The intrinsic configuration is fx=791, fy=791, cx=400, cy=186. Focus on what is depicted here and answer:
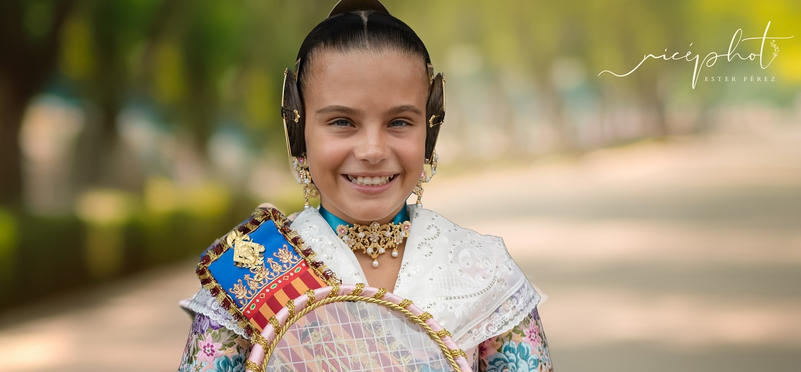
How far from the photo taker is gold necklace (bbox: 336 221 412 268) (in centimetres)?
164

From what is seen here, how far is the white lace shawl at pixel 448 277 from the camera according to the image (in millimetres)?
1550

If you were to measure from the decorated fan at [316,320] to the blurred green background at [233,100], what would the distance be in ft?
10.5

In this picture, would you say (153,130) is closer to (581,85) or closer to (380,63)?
(581,85)

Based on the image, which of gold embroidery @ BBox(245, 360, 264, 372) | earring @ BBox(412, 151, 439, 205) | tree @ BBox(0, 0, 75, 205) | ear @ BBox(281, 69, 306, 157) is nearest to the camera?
gold embroidery @ BBox(245, 360, 264, 372)

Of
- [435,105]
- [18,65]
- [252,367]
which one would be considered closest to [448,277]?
[435,105]

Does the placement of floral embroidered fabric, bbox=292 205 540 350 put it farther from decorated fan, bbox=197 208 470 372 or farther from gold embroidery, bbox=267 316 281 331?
gold embroidery, bbox=267 316 281 331

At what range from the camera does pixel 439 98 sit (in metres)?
1.67

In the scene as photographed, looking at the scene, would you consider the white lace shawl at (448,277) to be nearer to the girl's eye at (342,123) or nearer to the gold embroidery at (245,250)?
the gold embroidery at (245,250)

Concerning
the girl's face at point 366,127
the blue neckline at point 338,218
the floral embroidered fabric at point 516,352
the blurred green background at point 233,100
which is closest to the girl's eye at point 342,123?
the girl's face at point 366,127

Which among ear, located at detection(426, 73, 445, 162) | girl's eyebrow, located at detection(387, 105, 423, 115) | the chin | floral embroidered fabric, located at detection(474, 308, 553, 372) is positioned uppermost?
ear, located at detection(426, 73, 445, 162)

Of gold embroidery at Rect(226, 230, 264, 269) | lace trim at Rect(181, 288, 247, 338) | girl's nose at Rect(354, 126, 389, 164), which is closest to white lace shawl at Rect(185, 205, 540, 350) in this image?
lace trim at Rect(181, 288, 247, 338)

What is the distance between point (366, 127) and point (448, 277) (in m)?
0.35

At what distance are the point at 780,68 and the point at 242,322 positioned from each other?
Result: 424cm

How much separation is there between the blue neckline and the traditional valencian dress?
0.01m
